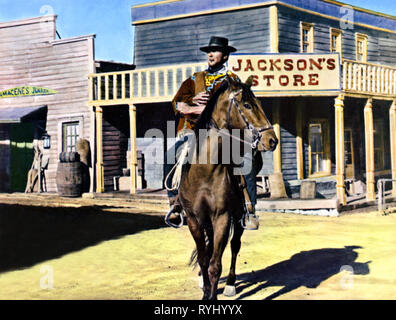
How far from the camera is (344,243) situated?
9430 millimetres

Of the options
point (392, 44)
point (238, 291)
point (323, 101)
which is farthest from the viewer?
point (392, 44)

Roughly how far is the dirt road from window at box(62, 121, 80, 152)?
5.84 meters

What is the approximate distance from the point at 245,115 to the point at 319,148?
13.3 m

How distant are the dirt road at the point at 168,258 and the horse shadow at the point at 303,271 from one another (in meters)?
0.02

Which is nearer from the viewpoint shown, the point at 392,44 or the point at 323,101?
the point at 323,101

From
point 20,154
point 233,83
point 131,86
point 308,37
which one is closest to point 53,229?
point 131,86

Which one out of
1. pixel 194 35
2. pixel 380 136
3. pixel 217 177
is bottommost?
pixel 217 177

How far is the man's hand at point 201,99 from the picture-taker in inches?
194

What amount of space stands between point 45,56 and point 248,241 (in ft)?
43.7

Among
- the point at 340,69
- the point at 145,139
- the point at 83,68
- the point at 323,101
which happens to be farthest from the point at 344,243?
the point at 83,68

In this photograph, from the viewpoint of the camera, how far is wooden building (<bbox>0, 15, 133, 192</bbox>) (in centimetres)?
1806

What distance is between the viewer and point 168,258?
27.1 ft

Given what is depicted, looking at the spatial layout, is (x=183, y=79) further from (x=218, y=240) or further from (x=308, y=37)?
(x=218, y=240)
